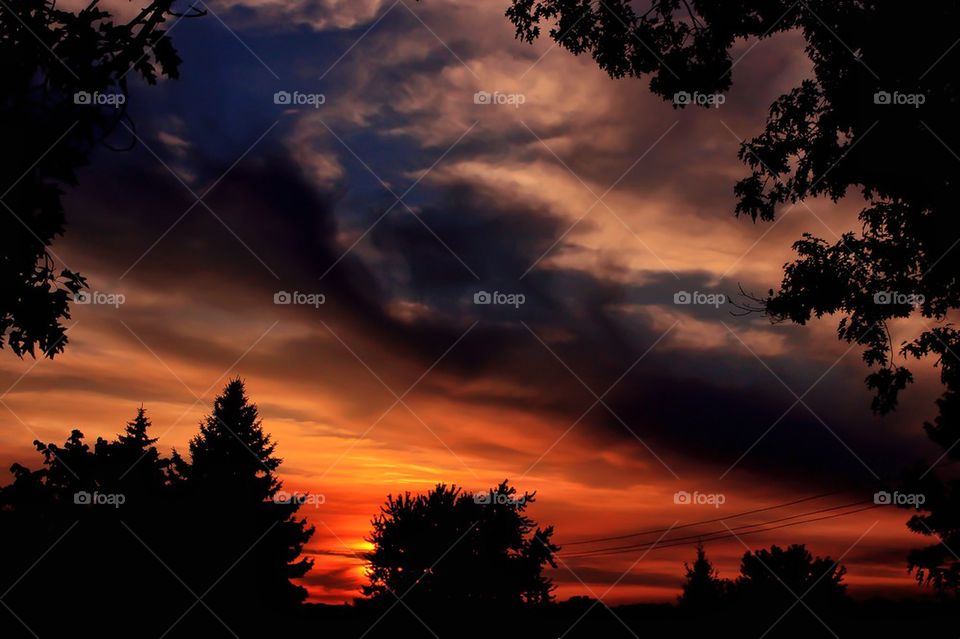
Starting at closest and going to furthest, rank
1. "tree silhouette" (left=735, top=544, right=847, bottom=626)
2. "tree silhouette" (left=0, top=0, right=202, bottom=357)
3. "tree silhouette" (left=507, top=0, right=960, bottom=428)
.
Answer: "tree silhouette" (left=0, top=0, right=202, bottom=357) < "tree silhouette" (left=507, top=0, right=960, bottom=428) < "tree silhouette" (left=735, top=544, right=847, bottom=626)

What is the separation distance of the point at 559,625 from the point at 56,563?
24.7 ft

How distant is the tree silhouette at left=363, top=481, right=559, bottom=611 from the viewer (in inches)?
1748

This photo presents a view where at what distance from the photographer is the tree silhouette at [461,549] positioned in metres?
44.4

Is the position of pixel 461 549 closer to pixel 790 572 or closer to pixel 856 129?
pixel 856 129

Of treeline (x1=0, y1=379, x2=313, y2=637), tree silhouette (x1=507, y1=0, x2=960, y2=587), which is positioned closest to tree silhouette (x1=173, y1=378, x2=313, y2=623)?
treeline (x1=0, y1=379, x2=313, y2=637)

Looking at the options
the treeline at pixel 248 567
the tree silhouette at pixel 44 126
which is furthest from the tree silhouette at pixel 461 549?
the tree silhouette at pixel 44 126

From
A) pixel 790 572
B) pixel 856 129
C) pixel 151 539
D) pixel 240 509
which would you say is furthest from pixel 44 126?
pixel 790 572

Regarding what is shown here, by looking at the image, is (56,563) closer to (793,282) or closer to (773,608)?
(773,608)

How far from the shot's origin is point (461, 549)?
4528 cm

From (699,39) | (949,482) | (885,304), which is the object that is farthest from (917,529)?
(699,39)

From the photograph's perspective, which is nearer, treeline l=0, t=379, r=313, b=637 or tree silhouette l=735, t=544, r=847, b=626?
treeline l=0, t=379, r=313, b=637

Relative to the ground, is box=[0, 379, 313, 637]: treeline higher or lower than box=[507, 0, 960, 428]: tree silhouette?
lower

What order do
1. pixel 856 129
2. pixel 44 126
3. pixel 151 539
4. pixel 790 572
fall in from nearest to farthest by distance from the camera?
pixel 44 126 → pixel 856 129 → pixel 151 539 → pixel 790 572

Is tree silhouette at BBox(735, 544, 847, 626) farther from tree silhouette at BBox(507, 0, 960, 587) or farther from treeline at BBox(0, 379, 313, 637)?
tree silhouette at BBox(507, 0, 960, 587)
